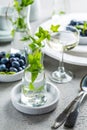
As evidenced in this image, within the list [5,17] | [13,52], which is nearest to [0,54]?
[13,52]

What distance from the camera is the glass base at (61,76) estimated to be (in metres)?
0.81

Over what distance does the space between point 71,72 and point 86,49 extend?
107mm

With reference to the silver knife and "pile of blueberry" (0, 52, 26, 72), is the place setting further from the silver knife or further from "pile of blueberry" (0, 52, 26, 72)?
the silver knife

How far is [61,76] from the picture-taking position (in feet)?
2.72

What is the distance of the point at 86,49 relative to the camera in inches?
36.3

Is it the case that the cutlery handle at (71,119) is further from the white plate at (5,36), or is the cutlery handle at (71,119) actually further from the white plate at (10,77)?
the white plate at (5,36)

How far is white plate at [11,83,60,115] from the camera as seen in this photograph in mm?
665

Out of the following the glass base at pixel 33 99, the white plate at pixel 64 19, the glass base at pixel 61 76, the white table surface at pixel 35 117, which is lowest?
the white table surface at pixel 35 117

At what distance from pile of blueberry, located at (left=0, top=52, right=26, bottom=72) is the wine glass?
→ 9 cm

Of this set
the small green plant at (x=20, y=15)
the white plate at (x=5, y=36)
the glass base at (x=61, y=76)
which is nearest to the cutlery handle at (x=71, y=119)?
the glass base at (x=61, y=76)

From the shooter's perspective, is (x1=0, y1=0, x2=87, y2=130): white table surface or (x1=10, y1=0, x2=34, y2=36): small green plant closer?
(x1=0, y1=0, x2=87, y2=130): white table surface

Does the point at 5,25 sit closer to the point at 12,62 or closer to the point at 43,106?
the point at 12,62

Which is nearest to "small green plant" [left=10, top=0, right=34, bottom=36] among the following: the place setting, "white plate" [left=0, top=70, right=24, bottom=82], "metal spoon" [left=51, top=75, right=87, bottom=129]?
the place setting

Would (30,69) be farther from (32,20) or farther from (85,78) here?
(32,20)
